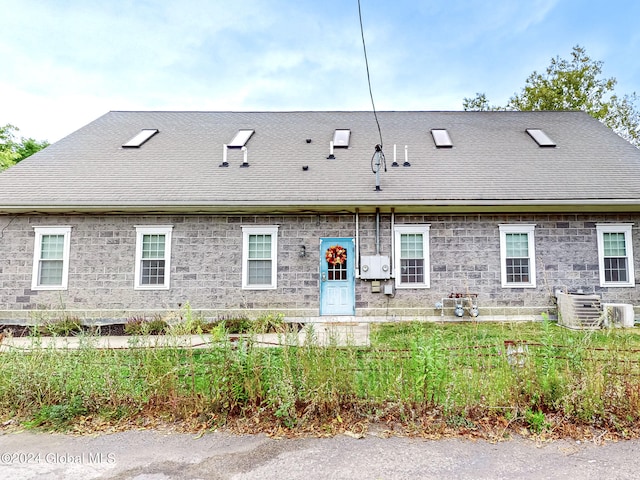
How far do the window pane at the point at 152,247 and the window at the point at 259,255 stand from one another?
2.13m

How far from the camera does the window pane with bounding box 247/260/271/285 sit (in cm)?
Answer: 952

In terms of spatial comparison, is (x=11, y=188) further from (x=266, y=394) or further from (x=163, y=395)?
(x=266, y=394)

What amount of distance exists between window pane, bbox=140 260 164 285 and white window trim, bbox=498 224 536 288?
28.4 feet

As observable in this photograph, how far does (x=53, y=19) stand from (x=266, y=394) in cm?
1405

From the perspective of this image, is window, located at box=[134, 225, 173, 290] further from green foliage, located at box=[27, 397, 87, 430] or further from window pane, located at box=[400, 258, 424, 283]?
green foliage, located at box=[27, 397, 87, 430]

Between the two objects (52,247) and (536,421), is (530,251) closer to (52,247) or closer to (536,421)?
(536,421)

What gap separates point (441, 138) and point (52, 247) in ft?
38.1

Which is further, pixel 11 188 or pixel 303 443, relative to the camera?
pixel 11 188

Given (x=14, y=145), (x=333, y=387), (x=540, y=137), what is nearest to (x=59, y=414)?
(x=333, y=387)

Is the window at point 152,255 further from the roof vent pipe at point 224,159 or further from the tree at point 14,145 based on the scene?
the tree at point 14,145

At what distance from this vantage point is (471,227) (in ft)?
31.1

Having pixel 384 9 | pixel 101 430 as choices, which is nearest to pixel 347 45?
pixel 384 9

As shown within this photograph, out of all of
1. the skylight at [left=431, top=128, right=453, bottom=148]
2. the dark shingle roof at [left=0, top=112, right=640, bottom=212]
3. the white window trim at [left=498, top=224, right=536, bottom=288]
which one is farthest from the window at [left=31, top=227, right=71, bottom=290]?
the white window trim at [left=498, top=224, right=536, bottom=288]

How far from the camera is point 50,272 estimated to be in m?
9.48
